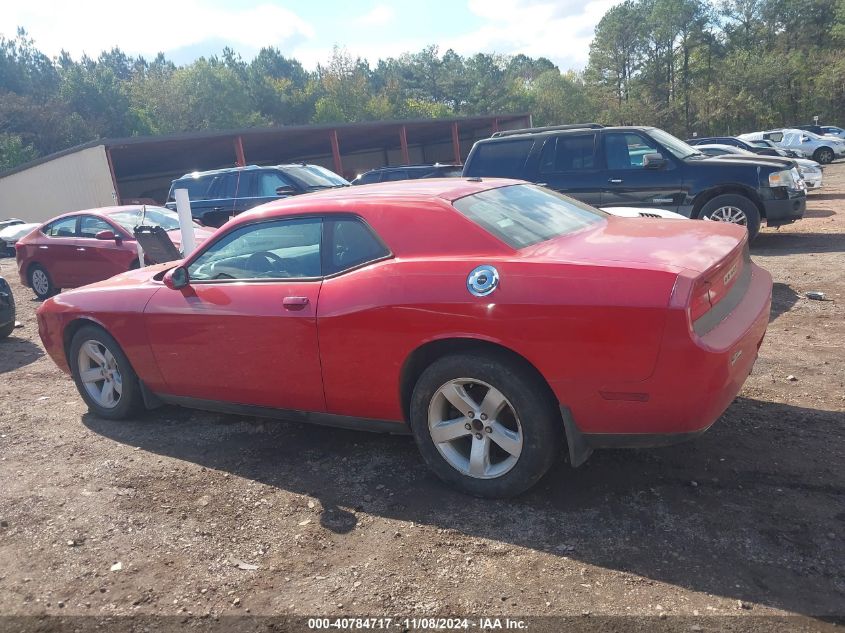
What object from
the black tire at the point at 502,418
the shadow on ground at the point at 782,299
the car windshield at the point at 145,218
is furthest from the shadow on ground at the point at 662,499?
the car windshield at the point at 145,218

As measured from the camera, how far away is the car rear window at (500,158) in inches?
409

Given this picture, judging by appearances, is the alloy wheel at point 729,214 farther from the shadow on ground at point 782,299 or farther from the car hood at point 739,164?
the shadow on ground at point 782,299

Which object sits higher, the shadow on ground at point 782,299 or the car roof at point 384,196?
the car roof at point 384,196

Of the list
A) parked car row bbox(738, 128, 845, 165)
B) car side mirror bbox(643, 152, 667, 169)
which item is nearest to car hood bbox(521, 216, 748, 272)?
car side mirror bbox(643, 152, 667, 169)

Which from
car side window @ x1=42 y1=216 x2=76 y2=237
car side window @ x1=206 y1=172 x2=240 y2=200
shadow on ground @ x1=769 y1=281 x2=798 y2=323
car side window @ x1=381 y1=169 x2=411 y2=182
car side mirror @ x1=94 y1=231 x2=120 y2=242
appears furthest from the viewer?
car side window @ x1=381 y1=169 x2=411 y2=182

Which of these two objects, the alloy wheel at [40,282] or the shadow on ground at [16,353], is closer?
the shadow on ground at [16,353]

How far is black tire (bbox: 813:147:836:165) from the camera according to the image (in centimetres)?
3075

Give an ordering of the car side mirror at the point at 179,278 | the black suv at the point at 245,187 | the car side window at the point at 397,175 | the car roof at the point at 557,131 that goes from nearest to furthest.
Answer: the car side mirror at the point at 179,278
the car roof at the point at 557,131
the black suv at the point at 245,187
the car side window at the point at 397,175

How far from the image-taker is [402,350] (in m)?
3.47

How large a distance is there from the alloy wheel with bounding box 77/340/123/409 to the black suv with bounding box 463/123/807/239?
22.6ft

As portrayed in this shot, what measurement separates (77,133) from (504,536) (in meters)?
56.5

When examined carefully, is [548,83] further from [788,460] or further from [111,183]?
[788,460]

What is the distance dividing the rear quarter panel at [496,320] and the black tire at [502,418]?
0.37 ft

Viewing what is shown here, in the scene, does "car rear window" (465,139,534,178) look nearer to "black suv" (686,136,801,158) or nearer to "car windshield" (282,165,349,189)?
"car windshield" (282,165,349,189)
